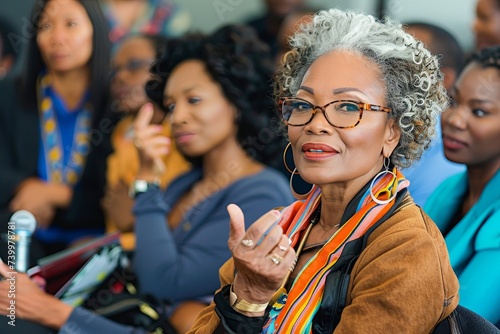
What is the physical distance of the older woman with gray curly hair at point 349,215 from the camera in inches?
56.2

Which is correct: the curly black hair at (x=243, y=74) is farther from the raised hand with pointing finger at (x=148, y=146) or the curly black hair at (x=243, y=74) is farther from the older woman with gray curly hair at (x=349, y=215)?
the older woman with gray curly hair at (x=349, y=215)

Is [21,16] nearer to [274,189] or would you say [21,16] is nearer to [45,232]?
[45,232]

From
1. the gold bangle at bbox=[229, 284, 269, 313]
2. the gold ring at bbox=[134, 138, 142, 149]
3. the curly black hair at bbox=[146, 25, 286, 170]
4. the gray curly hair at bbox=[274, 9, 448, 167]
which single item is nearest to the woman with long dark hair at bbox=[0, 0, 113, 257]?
the gold ring at bbox=[134, 138, 142, 149]

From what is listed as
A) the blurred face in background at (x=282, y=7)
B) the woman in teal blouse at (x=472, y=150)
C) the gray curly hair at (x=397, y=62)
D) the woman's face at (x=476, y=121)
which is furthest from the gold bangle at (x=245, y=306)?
the blurred face in background at (x=282, y=7)

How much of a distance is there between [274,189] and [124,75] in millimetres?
1010

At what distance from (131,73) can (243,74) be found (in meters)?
0.73

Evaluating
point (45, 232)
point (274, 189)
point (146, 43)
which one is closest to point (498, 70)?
point (274, 189)

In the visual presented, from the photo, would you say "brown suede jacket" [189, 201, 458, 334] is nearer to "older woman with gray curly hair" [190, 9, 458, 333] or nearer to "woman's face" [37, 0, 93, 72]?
"older woman with gray curly hair" [190, 9, 458, 333]

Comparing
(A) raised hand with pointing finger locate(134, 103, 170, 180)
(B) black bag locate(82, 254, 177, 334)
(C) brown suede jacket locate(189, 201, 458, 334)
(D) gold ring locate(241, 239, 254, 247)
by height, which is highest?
(D) gold ring locate(241, 239, 254, 247)

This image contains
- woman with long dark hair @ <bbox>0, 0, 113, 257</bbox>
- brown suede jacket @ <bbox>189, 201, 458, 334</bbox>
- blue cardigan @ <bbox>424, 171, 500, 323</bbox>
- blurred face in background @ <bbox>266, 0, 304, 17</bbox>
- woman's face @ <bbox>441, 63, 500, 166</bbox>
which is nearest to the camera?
brown suede jacket @ <bbox>189, 201, 458, 334</bbox>

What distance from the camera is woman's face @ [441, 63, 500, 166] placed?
7.97 ft

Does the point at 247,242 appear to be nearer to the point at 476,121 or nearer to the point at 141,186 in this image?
the point at 476,121

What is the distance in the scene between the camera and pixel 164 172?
325 centimetres

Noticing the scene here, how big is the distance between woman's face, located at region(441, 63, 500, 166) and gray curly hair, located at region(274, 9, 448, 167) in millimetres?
779
